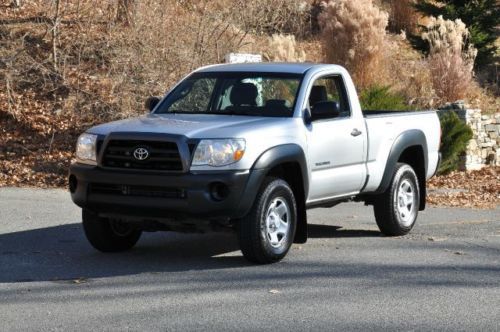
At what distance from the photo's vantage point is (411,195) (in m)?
11.2

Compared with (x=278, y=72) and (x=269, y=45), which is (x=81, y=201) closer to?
(x=278, y=72)

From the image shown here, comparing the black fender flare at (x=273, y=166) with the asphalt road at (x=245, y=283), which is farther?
the black fender flare at (x=273, y=166)

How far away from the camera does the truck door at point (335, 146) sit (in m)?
9.65

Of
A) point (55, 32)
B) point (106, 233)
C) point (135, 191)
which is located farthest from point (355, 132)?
point (55, 32)

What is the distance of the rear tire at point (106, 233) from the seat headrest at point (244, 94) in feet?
5.31

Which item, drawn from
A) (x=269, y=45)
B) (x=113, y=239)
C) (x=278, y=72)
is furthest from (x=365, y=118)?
(x=269, y=45)

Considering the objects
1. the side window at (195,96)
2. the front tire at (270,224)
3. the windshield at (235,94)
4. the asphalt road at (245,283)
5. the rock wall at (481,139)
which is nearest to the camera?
the asphalt road at (245,283)

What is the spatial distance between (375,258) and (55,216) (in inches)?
176

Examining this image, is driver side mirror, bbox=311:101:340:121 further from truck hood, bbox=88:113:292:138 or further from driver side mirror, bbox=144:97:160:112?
driver side mirror, bbox=144:97:160:112

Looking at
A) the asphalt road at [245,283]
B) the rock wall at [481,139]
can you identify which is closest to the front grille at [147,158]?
the asphalt road at [245,283]

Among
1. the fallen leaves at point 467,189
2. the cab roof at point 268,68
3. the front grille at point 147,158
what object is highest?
the cab roof at point 268,68

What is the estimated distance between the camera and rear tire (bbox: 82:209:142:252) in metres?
9.48

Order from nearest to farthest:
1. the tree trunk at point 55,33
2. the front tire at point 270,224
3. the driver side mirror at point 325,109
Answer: the front tire at point 270,224
the driver side mirror at point 325,109
the tree trunk at point 55,33

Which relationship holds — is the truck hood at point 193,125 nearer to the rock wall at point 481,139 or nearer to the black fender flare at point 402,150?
the black fender flare at point 402,150
